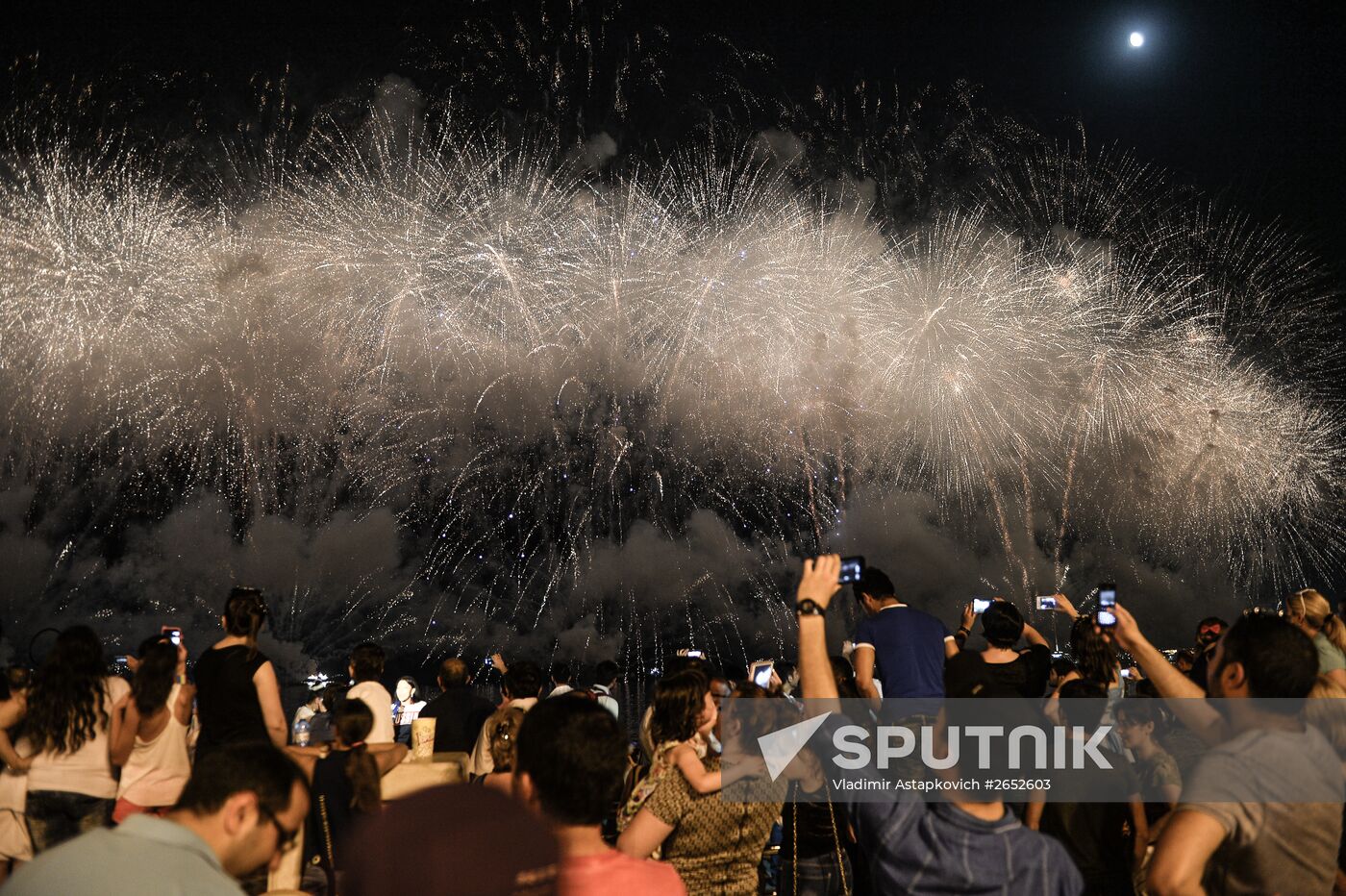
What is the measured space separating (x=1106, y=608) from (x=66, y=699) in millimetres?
6004

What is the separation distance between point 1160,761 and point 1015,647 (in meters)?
1.35

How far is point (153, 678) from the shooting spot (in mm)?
5902

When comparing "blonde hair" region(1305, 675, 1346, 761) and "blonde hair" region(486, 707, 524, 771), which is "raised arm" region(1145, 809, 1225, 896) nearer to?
"blonde hair" region(1305, 675, 1346, 761)

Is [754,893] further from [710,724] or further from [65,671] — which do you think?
[65,671]

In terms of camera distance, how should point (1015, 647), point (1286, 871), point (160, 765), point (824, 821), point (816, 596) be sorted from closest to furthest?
point (1286, 871), point (816, 596), point (824, 821), point (160, 765), point (1015, 647)

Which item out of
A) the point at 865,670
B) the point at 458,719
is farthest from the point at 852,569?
the point at 458,719

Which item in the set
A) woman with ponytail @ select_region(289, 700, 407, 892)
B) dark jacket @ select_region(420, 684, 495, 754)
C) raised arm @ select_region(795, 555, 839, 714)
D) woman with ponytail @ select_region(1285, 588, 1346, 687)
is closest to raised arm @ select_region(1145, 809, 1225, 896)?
raised arm @ select_region(795, 555, 839, 714)

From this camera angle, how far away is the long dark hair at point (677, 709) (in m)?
4.81

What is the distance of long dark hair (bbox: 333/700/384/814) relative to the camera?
6004mm

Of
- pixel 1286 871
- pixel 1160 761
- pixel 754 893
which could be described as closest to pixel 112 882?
pixel 754 893

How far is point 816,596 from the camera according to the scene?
11.2 ft

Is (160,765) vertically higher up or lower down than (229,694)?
lower down

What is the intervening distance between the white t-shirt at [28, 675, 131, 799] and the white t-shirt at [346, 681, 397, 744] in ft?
5.02

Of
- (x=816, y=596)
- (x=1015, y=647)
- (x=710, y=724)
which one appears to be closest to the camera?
(x=816, y=596)
